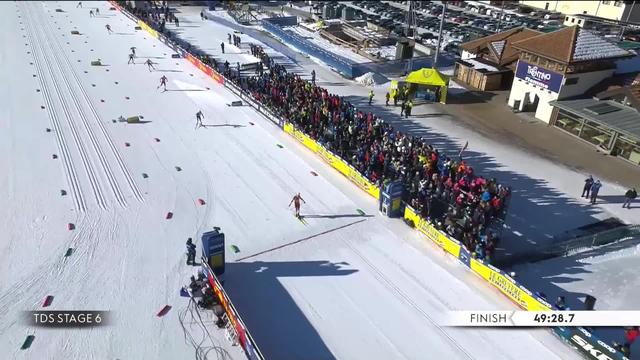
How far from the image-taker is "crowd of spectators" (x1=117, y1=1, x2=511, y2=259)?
Result: 16.8 metres

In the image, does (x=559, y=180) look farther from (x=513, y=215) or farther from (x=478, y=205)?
(x=478, y=205)

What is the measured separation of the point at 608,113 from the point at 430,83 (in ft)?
33.0

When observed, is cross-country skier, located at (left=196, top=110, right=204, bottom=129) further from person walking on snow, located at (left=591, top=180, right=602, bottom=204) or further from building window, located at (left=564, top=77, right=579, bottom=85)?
building window, located at (left=564, top=77, right=579, bottom=85)

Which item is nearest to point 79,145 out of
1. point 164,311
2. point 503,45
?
point 164,311

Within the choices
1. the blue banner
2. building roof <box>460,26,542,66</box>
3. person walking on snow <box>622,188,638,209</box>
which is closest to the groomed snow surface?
person walking on snow <box>622,188,638,209</box>

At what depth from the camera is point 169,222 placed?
699 inches

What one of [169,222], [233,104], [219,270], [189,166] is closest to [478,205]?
[219,270]

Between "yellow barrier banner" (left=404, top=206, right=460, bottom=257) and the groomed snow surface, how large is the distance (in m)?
0.33

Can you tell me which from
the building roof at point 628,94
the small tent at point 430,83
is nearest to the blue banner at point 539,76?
the building roof at point 628,94

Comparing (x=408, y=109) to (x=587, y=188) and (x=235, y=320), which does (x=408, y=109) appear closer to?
(x=587, y=188)

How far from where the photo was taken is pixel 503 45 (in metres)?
35.0

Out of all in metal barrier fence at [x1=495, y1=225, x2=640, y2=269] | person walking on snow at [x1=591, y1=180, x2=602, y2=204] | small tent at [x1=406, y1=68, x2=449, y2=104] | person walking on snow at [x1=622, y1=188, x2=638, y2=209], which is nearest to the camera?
metal barrier fence at [x1=495, y1=225, x2=640, y2=269]

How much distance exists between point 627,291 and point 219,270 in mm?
12843

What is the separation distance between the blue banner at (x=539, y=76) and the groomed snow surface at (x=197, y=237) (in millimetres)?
14724
